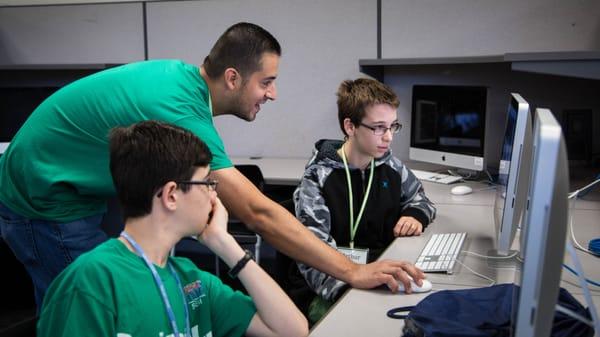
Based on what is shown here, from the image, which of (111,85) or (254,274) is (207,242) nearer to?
(254,274)

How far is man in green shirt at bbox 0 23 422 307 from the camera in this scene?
60.8 inches

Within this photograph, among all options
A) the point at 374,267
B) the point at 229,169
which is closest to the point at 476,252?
the point at 374,267

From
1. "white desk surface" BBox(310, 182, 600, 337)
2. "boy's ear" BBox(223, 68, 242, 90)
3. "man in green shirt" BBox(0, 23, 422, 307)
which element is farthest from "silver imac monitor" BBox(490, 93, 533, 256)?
"boy's ear" BBox(223, 68, 242, 90)

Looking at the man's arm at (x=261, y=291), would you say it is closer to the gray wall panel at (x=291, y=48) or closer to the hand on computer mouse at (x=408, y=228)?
the hand on computer mouse at (x=408, y=228)

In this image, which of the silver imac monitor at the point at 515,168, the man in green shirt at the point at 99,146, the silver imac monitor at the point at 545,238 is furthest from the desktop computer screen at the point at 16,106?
the silver imac monitor at the point at 545,238

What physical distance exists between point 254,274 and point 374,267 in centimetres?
35

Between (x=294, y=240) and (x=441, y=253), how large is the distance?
445mm

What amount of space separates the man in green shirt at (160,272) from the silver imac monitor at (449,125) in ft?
5.72

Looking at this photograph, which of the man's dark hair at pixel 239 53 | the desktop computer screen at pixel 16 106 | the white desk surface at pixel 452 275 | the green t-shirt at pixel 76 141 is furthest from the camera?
the desktop computer screen at pixel 16 106

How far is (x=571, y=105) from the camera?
2998 millimetres

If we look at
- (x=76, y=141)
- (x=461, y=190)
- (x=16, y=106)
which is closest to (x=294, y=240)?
(x=76, y=141)

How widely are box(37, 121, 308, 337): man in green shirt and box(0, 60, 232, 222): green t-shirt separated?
395 mm

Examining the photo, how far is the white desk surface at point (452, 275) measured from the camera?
1279 millimetres

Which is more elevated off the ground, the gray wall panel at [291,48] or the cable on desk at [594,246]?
the gray wall panel at [291,48]
